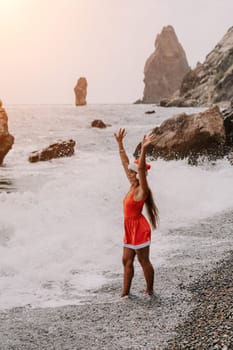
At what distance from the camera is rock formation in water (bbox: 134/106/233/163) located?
21969 millimetres

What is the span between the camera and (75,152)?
3322 cm

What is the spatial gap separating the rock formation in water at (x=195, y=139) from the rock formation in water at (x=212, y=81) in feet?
267

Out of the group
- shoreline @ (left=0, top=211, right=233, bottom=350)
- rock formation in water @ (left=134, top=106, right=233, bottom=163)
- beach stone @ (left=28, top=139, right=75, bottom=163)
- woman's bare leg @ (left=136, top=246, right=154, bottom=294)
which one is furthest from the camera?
beach stone @ (left=28, top=139, right=75, bottom=163)

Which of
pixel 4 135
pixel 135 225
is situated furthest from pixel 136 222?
pixel 4 135

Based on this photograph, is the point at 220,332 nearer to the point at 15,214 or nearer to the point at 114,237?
the point at 114,237

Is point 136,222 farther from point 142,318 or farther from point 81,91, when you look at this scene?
point 81,91

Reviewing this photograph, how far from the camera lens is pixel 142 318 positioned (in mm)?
6133

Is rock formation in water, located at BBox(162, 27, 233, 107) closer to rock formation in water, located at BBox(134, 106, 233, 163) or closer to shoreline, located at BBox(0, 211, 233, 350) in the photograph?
rock formation in water, located at BBox(134, 106, 233, 163)

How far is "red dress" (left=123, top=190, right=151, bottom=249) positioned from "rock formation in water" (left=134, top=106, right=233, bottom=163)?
15.0m

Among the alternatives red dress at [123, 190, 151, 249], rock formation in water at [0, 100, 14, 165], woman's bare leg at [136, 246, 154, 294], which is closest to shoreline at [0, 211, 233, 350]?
woman's bare leg at [136, 246, 154, 294]

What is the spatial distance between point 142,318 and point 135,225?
128cm

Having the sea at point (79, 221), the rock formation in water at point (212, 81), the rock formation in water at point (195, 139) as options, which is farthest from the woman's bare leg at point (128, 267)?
the rock formation in water at point (212, 81)

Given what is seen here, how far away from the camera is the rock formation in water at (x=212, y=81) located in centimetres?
10931

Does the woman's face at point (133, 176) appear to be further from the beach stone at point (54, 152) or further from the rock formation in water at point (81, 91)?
the rock formation in water at point (81, 91)
